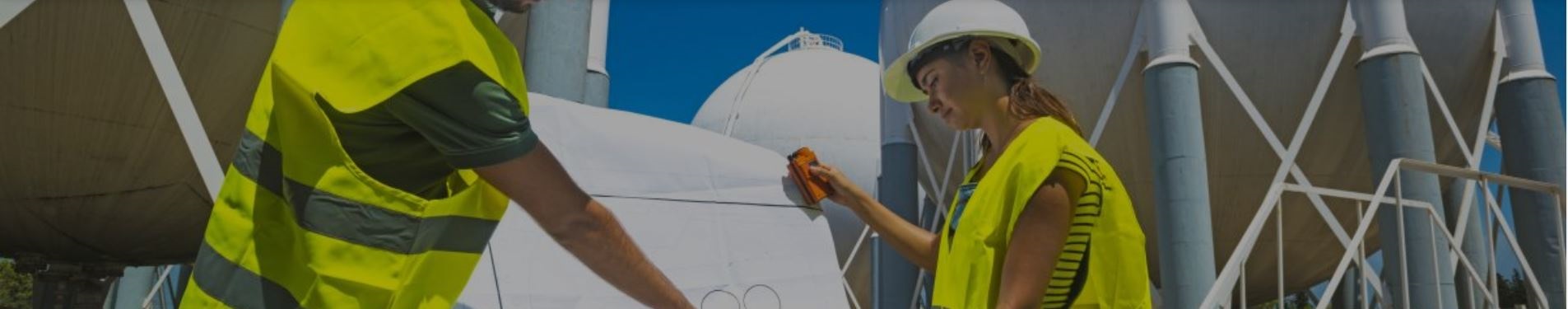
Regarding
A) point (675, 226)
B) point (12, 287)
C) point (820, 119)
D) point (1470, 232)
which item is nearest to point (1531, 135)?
point (1470, 232)

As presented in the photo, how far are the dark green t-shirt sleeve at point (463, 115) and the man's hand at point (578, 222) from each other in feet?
0.12

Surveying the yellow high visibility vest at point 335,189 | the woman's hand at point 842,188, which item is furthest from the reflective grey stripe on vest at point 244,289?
the woman's hand at point 842,188

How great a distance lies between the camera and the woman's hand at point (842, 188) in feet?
8.63

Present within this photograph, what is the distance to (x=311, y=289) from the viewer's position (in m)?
1.32

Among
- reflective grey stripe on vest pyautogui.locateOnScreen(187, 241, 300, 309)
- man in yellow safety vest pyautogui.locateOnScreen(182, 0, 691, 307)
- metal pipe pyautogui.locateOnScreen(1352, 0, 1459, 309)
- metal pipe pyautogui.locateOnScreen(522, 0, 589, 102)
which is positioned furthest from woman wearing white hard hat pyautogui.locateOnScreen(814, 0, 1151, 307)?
metal pipe pyautogui.locateOnScreen(1352, 0, 1459, 309)

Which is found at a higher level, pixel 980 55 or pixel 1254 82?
pixel 1254 82

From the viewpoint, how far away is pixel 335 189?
Answer: 131 centimetres

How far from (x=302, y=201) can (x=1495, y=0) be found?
9.42 m

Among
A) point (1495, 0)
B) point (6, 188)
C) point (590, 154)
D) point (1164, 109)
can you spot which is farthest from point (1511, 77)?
point (6, 188)

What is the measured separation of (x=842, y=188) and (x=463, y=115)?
157cm

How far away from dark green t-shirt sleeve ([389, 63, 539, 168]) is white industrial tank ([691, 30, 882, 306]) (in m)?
14.8

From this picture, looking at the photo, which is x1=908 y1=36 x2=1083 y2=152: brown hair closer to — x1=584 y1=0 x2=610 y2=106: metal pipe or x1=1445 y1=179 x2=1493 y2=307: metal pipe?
x1=584 y1=0 x2=610 y2=106: metal pipe

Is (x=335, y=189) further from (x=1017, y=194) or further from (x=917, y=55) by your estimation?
(x=917, y=55)

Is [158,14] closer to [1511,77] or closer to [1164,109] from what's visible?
[1164,109]
